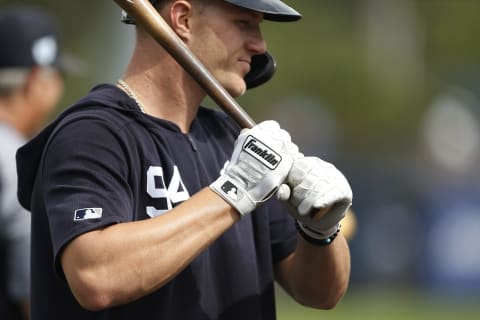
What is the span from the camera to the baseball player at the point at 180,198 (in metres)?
3.98

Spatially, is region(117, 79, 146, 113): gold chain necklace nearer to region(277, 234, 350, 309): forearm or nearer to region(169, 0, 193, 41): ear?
region(169, 0, 193, 41): ear

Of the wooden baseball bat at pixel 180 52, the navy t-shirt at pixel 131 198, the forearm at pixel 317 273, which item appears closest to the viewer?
the navy t-shirt at pixel 131 198

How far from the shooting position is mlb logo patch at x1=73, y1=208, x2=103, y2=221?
3.98m

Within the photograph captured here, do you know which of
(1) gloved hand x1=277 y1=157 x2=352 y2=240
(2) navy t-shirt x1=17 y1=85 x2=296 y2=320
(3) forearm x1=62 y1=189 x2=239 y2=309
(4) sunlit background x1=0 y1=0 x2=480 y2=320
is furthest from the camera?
(4) sunlit background x1=0 y1=0 x2=480 y2=320

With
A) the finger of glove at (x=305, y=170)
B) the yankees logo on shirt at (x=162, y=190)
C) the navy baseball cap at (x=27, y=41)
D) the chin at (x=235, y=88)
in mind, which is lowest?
the navy baseball cap at (x=27, y=41)

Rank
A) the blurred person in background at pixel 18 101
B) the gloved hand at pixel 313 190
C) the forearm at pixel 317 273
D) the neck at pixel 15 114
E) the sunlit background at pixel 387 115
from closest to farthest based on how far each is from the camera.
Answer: the gloved hand at pixel 313 190 → the forearm at pixel 317 273 → the blurred person in background at pixel 18 101 → the neck at pixel 15 114 → the sunlit background at pixel 387 115

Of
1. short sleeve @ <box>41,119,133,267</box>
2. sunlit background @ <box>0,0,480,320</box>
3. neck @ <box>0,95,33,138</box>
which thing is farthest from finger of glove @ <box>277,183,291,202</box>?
sunlit background @ <box>0,0,480,320</box>

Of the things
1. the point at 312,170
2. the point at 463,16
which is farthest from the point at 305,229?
the point at 463,16

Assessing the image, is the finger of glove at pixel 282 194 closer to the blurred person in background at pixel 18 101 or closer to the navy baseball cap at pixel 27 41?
the blurred person in background at pixel 18 101

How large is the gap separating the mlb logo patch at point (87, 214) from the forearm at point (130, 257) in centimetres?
5

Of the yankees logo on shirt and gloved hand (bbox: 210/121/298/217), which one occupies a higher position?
gloved hand (bbox: 210/121/298/217)

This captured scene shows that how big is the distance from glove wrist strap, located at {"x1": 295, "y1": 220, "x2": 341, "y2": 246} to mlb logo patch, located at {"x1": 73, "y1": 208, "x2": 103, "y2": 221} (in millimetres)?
889

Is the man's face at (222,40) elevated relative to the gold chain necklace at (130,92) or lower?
elevated

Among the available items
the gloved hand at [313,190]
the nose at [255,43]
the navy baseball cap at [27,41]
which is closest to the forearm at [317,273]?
the gloved hand at [313,190]
